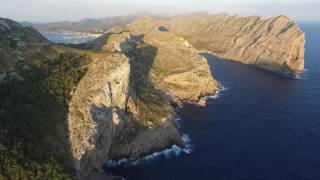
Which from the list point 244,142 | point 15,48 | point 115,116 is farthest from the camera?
point 244,142

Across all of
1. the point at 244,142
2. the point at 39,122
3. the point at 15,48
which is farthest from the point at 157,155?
the point at 15,48

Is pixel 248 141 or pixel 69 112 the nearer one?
pixel 69 112

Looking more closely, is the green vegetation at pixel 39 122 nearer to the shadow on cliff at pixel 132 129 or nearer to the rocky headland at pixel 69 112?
the rocky headland at pixel 69 112

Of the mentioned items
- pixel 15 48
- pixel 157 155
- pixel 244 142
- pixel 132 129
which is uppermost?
pixel 15 48

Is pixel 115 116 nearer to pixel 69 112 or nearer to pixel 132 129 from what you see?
pixel 132 129

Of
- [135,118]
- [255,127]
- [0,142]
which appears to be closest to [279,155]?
[255,127]

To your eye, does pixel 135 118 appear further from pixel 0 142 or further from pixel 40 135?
pixel 0 142

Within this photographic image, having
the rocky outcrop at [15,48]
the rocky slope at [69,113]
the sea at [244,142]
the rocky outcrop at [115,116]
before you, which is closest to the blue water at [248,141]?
the sea at [244,142]

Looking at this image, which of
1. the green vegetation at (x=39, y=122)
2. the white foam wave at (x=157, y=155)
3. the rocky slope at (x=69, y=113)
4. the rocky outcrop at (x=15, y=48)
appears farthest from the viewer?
the white foam wave at (x=157, y=155)
